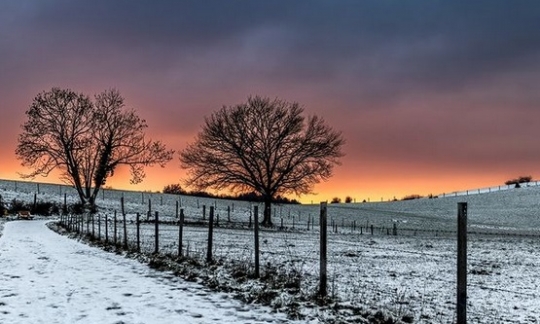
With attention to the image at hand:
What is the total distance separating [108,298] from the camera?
31.2 feet

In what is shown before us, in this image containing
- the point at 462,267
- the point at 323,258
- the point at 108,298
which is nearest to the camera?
the point at 462,267

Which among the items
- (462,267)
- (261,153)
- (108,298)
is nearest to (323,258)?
(462,267)

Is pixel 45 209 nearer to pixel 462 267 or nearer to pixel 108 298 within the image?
pixel 108 298

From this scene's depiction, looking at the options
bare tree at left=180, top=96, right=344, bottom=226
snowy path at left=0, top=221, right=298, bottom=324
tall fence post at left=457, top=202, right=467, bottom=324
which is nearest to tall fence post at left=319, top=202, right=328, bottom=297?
snowy path at left=0, top=221, right=298, bottom=324

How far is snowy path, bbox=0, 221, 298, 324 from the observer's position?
26.3ft

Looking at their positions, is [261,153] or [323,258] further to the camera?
[261,153]

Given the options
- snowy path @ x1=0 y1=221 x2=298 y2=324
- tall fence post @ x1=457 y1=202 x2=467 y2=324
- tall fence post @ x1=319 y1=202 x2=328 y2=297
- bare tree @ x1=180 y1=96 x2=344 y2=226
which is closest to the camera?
tall fence post @ x1=457 y1=202 x2=467 y2=324

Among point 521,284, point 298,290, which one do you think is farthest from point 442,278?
point 298,290

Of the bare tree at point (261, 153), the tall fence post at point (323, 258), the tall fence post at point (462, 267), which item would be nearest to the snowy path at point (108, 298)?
the tall fence post at point (323, 258)

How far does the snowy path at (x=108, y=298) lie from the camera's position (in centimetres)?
802

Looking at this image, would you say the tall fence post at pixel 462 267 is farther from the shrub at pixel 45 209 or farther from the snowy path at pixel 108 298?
the shrub at pixel 45 209

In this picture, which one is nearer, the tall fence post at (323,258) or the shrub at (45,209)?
the tall fence post at (323,258)

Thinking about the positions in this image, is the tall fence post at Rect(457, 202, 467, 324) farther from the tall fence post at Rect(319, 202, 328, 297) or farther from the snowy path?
the tall fence post at Rect(319, 202, 328, 297)

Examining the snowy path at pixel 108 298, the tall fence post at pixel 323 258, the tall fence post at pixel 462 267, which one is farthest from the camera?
the tall fence post at pixel 323 258
